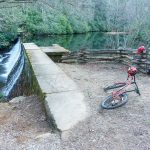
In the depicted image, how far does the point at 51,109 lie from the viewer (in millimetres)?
5977

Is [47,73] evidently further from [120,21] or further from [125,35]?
[120,21]

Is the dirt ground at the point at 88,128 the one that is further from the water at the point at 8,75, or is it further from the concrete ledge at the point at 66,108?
the water at the point at 8,75

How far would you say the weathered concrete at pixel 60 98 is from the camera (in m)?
5.57

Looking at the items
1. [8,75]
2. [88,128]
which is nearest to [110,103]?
[88,128]

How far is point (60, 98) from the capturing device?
6668 millimetres

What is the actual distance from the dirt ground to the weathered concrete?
0.71 ft

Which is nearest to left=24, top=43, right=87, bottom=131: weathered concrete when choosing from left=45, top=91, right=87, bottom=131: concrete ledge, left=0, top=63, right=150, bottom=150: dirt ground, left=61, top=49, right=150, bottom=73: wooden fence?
left=45, top=91, right=87, bottom=131: concrete ledge

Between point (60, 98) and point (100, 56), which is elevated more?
point (60, 98)

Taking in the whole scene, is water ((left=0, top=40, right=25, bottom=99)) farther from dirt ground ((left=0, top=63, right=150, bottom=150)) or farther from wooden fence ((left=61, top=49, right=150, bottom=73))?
dirt ground ((left=0, top=63, right=150, bottom=150))

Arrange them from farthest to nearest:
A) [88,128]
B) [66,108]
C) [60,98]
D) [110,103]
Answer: [60,98], [110,103], [66,108], [88,128]

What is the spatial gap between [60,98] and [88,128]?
1.61 m

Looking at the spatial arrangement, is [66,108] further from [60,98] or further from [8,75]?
[8,75]

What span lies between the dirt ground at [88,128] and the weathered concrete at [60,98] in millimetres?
216

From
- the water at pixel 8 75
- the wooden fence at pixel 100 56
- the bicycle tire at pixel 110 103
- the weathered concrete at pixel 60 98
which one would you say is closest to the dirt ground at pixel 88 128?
the bicycle tire at pixel 110 103
